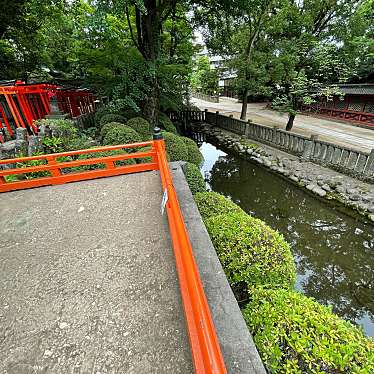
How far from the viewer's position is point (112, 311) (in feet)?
6.07

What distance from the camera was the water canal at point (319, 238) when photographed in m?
4.77

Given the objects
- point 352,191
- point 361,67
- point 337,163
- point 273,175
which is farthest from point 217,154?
point 361,67

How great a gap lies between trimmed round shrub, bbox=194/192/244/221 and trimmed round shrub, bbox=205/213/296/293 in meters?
0.80

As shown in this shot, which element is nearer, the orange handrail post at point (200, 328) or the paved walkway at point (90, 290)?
the orange handrail post at point (200, 328)

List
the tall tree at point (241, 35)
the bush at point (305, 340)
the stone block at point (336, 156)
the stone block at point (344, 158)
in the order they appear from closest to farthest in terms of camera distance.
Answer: the bush at point (305, 340), the stone block at point (344, 158), the stone block at point (336, 156), the tall tree at point (241, 35)

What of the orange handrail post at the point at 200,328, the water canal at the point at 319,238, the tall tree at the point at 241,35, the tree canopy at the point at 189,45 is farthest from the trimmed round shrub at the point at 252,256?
the tall tree at the point at 241,35

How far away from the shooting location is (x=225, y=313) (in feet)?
5.92

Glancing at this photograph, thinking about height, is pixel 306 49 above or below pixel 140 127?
above

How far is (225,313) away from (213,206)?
7.57ft

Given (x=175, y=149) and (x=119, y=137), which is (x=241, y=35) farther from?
(x=119, y=137)

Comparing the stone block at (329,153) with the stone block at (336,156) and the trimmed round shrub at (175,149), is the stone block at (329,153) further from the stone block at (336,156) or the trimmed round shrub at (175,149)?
the trimmed round shrub at (175,149)

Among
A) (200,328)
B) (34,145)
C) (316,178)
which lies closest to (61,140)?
(34,145)

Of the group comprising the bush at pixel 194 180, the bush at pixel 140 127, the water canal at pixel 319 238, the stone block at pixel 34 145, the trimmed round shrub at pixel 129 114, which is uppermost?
the stone block at pixel 34 145

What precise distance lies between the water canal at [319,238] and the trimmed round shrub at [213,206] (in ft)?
8.99
